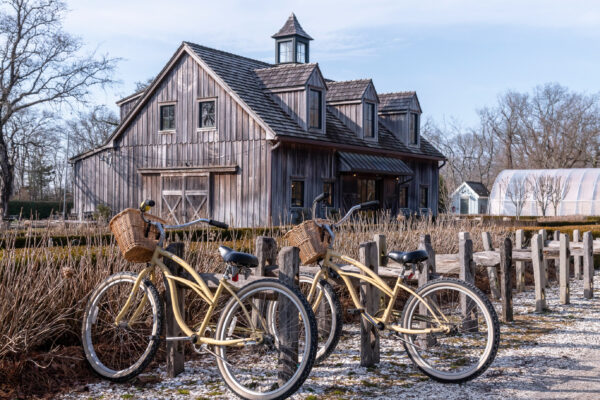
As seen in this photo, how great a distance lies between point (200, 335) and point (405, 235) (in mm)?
7109

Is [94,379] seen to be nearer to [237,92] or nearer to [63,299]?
Answer: [63,299]

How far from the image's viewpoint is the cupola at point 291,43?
27844 mm

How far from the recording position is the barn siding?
2086 centimetres

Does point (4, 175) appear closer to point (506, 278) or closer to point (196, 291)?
point (506, 278)

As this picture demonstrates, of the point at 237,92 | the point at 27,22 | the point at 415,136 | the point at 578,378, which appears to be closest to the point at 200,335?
the point at 578,378

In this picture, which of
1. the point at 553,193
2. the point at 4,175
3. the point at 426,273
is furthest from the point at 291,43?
the point at 426,273

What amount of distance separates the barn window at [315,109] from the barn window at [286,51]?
20.3 feet

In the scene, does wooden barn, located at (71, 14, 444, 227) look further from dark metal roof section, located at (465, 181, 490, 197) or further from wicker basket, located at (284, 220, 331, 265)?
dark metal roof section, located at (465, 181, 490, 197)

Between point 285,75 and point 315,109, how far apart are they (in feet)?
5.06

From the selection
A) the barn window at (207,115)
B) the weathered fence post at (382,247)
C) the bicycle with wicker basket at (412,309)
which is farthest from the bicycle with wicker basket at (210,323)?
the barn window at (207,115)

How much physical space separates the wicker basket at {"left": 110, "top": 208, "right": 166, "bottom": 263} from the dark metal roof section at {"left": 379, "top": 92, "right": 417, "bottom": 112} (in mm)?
23275

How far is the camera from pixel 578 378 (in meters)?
5.34

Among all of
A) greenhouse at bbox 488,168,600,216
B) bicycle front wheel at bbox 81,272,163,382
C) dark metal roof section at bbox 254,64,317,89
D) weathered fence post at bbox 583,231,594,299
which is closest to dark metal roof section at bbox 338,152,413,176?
dark metal roof section at bbox 254,64,317,89

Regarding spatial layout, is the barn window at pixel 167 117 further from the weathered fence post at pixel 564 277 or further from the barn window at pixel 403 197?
the weathered fence post at pixel 564 277
